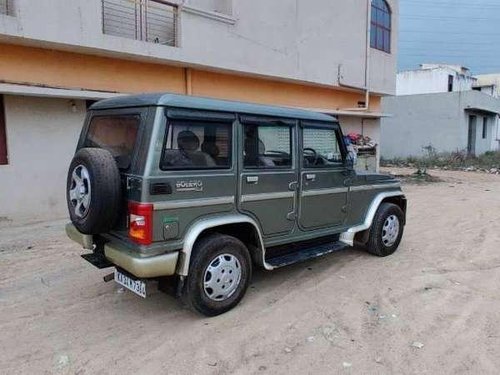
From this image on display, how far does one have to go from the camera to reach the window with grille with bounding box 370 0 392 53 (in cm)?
1622

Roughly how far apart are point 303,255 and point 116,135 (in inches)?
94.0

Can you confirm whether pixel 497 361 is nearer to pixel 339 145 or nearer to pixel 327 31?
pixel 339 145

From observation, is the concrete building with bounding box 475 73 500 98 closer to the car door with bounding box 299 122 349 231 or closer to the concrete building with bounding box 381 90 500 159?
the concrete building with bounding box 381 90 500 159

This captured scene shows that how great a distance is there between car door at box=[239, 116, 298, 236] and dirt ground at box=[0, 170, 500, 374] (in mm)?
861

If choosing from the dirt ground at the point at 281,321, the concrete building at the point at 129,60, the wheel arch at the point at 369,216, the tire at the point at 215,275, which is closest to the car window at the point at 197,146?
the tire at the point at 215,275

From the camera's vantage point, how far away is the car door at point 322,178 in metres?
4.83

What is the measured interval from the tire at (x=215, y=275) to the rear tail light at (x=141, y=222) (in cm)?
49

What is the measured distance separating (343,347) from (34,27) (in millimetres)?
7108

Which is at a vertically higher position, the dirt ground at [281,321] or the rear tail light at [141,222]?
the rear tail light at [141,222]

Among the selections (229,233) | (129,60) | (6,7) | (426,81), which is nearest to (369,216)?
(229,233)

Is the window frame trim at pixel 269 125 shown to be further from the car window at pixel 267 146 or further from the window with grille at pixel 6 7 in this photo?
the window with grille at pixel 6 7

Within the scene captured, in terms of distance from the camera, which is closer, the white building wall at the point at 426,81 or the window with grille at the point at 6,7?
the window with grille at the point at 6,7

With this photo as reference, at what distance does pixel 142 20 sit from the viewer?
9703mm

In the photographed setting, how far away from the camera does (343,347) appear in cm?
349
